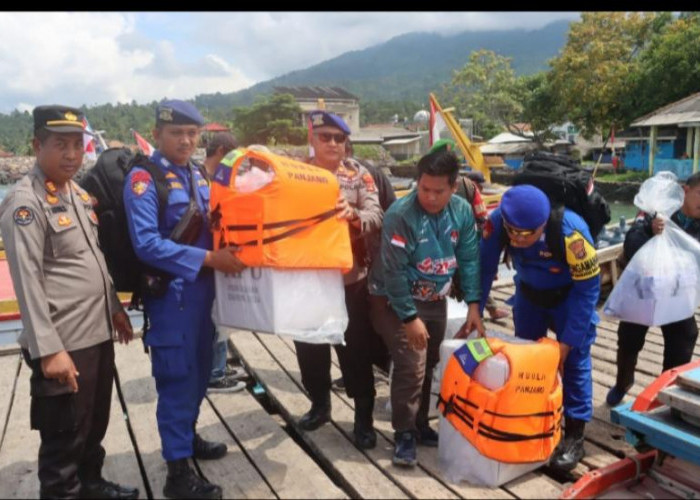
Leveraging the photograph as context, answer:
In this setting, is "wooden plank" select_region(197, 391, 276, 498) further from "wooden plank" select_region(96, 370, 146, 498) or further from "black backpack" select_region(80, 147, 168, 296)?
"black backpack" select_region(80, 147, 168, 296)

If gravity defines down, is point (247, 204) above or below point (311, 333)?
above

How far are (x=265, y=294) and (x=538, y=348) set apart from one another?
4.38 ft

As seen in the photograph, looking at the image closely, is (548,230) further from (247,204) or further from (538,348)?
(247,204)

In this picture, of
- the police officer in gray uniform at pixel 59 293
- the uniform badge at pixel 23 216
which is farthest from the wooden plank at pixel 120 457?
the uniform badge at pixel 23 216

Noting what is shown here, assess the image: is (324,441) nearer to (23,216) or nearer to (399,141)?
(23,216)

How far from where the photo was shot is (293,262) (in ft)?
8.02

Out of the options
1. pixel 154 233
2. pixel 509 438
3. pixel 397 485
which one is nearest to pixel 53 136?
pixel 154 233

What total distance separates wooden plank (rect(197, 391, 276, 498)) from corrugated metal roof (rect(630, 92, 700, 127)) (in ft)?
74.4

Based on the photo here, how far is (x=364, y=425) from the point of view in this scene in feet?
10.3

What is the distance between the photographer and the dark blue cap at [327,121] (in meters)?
3.05

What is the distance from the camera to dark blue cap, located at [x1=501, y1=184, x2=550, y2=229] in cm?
269

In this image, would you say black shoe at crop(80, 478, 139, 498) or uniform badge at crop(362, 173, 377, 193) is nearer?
black shoe at crop(80, 478, 139, 498)

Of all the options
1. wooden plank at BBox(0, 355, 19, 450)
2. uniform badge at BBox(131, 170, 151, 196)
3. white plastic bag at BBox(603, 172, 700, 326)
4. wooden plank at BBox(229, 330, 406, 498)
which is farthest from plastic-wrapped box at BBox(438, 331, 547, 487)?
wooden plank at BBox(0, 355, 19, 450)

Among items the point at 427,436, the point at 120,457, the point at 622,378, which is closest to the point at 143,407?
the point at 120,457
